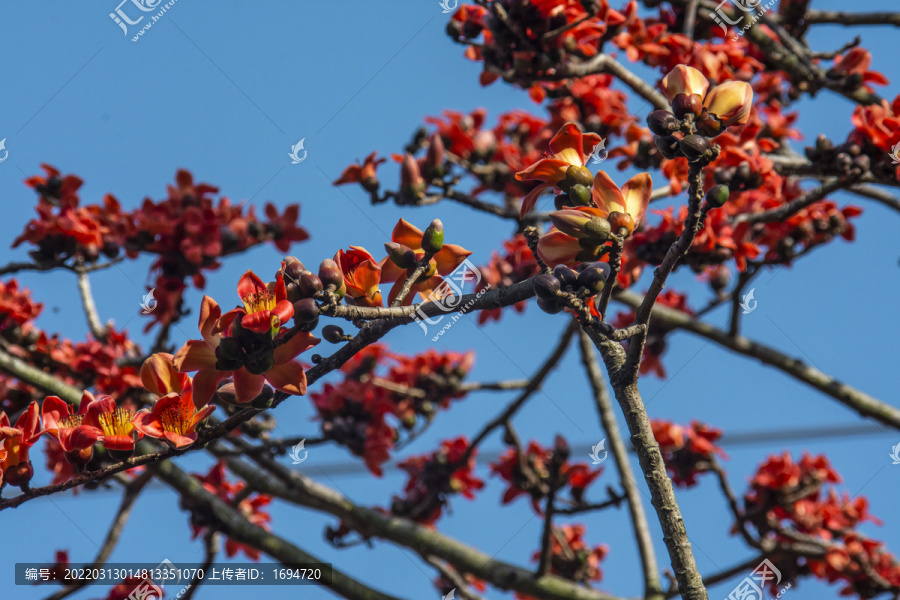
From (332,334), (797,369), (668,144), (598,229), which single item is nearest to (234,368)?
(332,334)

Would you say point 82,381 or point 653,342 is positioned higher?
point 653,342

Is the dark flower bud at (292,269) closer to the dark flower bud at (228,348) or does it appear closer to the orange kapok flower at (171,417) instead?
the dark flower bud at (228,348)

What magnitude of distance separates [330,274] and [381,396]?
2.27 metres

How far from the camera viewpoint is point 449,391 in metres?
3.57

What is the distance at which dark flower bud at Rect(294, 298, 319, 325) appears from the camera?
1.13 metres

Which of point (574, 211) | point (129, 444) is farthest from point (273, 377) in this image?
point (574, 211)

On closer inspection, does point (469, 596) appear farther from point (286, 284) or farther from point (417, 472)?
point (286, 284)

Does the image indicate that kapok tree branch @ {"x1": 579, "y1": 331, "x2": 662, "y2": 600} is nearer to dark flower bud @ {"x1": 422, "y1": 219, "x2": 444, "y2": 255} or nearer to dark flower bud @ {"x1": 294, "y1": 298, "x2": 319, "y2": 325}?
dark flower bud @ {"x1": 422, "y1": 219, "x2": 444, "y2": 255}

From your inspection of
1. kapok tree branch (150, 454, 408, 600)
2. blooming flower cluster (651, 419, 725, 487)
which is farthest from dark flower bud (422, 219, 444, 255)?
blooming flower cluster (651, 419, 725, 487)

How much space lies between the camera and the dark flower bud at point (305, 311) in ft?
3.72

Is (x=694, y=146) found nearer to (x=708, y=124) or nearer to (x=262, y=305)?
(x=708, y=124)

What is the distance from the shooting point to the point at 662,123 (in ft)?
3.77

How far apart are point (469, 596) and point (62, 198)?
2.32 metres

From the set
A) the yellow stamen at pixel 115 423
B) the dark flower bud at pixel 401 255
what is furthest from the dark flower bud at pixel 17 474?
the dark flower bud at pixel 401 255
